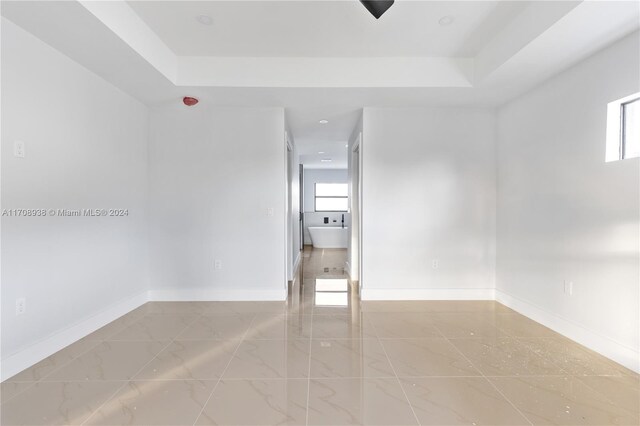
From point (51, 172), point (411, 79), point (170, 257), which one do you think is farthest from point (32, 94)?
point (411, 79)

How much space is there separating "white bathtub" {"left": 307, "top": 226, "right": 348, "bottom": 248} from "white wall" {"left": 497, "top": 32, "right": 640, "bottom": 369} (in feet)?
17.5

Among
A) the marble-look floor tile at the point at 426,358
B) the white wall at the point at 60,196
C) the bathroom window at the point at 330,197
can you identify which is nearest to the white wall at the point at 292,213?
the white wall at the point at 60,196

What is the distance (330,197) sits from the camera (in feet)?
33.9

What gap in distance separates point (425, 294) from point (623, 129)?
8.03 feet

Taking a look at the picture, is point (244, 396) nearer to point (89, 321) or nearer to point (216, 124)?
point (89, 321)

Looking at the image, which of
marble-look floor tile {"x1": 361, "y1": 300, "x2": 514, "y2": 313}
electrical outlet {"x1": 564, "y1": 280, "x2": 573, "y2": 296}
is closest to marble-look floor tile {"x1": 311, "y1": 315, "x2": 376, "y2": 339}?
marble-look floor tile {"x1": 361, "y1": 300, "x2": 514, "y2": 313}

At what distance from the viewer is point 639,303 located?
223cm

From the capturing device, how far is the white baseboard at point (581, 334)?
7.46 feet

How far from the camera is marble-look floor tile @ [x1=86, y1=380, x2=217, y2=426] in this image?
1.70 metres

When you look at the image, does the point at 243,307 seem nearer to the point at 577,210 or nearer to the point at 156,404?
the point at 156,404

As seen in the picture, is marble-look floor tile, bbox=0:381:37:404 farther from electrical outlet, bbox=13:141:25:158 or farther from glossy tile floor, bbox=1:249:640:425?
electrical outlet, bbox=13:141:25:158

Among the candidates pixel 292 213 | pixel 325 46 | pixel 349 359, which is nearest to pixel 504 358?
pixel 349 359

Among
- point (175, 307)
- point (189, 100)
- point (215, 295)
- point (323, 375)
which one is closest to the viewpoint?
point (323, 375)

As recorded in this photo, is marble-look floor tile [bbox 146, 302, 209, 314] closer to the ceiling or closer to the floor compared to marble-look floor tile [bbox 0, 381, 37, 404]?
closer to the floor
